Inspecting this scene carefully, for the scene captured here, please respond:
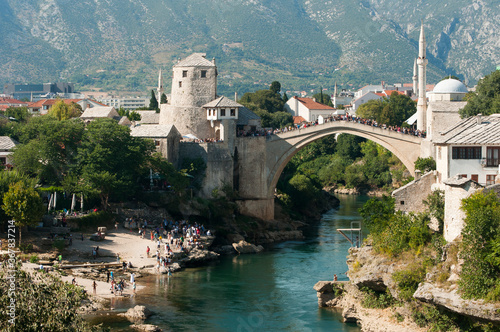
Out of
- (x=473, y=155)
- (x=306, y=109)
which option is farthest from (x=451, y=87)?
(x=306, y=109)

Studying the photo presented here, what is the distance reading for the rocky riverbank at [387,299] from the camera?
33.3 m

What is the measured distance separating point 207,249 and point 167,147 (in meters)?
10.9

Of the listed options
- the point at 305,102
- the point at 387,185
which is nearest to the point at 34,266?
the point at 387,185

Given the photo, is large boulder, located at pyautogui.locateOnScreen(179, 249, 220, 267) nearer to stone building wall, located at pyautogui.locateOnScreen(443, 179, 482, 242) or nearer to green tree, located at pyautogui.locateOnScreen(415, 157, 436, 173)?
green tree, located at pyautogui.locateOnScreen(415, 157, 436, 173)

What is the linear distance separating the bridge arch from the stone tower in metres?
6.12

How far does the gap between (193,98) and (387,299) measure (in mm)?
33562

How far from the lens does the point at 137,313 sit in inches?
1588

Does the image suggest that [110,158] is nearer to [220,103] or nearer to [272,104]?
[220,103]

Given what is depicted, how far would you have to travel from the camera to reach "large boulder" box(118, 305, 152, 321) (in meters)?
40.2

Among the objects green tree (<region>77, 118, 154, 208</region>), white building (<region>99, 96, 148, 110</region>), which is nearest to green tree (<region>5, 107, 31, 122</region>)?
green tree (<region>77, 118, 154, 208</region>)

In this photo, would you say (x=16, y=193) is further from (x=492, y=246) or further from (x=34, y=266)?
(x=492, y=246)

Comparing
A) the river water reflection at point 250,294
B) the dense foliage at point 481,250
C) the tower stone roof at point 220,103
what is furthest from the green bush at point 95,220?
the dense foliage at point 481,250

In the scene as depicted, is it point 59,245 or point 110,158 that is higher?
point 110,158

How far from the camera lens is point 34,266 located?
151 feet
